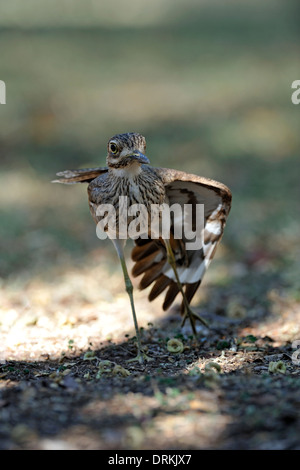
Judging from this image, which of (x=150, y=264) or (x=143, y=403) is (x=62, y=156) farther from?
(x=143, y=403)

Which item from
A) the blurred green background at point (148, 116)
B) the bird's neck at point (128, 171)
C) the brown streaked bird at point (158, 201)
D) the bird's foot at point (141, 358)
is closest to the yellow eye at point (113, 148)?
the brown streaked bird at point (158, 201)

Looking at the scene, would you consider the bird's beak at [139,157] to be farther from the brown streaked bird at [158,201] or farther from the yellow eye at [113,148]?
the yellow eye at [113,148]

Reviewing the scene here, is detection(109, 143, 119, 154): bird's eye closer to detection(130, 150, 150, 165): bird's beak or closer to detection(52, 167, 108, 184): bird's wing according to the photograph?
detection(130, 150, 150, 165): bird's beak

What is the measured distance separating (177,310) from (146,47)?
1784 cm

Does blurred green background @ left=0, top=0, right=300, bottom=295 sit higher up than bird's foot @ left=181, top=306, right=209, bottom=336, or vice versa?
blurred green background @ left=0, top=0, right=300, bottom=295

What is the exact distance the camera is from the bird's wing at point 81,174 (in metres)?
6.24

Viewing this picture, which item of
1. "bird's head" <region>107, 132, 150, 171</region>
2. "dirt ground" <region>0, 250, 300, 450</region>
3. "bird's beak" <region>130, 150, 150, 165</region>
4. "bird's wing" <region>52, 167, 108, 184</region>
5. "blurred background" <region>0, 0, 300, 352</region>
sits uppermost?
"blurred background" <region>0, 0, 300, 352</region>

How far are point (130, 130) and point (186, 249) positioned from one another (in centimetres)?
752

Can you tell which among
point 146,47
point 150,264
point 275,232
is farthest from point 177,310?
point 146,47

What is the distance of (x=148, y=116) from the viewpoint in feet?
50.9

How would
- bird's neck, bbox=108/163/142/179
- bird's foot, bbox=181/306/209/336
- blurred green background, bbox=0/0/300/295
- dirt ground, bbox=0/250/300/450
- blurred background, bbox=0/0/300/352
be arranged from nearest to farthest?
dirt ground, bbox=0/250/300/450, bird's neck, bbox=108/163/142/179, bird's foot, bbox=181/306/209/336, blurred background, bbox=0/0/300/352, blurred green background, bbox=0/0/300/295

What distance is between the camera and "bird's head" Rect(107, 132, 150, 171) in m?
5.34

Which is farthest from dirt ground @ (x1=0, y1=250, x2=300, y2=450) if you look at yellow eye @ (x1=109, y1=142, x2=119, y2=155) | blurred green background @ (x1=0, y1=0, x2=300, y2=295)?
yellow eye @ (x1=109, y1=142, x2=119, y2=155)

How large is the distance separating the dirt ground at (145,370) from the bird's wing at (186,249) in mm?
420
